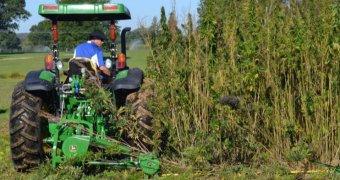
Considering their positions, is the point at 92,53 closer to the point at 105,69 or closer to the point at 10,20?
the point at 105,69

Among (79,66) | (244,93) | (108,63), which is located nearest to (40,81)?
(79,66)

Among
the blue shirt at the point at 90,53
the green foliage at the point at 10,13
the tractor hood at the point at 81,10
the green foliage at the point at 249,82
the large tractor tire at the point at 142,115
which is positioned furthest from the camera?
the green foliage at the point at 10,13

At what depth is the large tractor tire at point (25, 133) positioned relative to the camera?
652 cm

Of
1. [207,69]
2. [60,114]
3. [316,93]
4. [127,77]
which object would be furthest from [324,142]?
[60,114]

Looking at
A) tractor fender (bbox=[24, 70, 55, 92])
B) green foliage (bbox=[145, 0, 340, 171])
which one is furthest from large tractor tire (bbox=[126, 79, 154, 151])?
tractor fender (bbox=[24, 70, 55, 92])

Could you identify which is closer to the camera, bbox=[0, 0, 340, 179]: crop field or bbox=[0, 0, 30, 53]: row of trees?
bbox=[0, 0, 340, 179]: crop field

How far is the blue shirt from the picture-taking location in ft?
23.2

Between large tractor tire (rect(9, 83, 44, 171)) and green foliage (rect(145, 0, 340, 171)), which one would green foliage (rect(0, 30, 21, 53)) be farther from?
green foliage (rect(145, 0, 340, 171))

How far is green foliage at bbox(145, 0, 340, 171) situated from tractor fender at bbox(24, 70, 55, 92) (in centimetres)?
116

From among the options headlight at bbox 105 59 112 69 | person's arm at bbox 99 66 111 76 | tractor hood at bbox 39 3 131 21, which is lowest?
person's arm at bbox 99 66 111 76

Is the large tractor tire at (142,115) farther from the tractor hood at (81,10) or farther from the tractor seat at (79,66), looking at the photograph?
the tractor hood at (81,10)

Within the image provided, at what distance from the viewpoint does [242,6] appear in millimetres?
6277

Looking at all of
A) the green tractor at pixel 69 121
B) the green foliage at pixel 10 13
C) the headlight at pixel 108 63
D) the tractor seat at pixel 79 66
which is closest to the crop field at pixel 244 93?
the green tractor at pixel 69 121

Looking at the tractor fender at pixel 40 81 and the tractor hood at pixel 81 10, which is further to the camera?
the tractor hood at pixel 81 10
